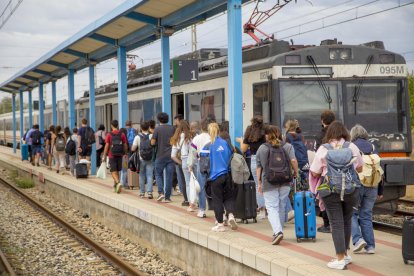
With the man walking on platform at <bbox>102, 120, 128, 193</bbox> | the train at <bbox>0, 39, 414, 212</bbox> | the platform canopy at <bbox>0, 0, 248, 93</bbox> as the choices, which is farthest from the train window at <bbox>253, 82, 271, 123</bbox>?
the man walking on platform at <bbox>102, 120, 128, 193</bbox>

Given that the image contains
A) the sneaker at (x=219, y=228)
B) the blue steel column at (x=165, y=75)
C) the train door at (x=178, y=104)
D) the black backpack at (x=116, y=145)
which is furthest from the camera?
the train door at (x=178, y=104)

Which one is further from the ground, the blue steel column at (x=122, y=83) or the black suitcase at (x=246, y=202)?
the blue steel column at (x=122, y=83)

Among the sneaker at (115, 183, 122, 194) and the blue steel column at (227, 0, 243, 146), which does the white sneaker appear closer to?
the blue steel column at (227, 0, 243, 146)

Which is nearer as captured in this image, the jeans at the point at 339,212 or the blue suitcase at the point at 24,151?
the jeans at the point at 339,212

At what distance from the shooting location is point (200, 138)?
34.3ft

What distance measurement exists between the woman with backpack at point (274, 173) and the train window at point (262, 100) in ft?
12.3

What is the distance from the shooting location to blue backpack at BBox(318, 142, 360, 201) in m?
7.07

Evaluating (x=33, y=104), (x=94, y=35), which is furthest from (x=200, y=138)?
(x=33, y=104)

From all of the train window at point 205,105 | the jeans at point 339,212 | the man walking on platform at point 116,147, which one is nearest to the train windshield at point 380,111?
the train window at point 205,105

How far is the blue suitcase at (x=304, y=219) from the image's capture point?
871 cm

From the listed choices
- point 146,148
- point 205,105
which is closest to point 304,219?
point 146,148

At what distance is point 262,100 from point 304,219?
433 centimetres

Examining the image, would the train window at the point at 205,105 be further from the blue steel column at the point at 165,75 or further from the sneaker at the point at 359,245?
the sneaker at the point at 359,245

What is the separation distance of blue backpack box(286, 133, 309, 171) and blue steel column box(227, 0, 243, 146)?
134 centimetres
